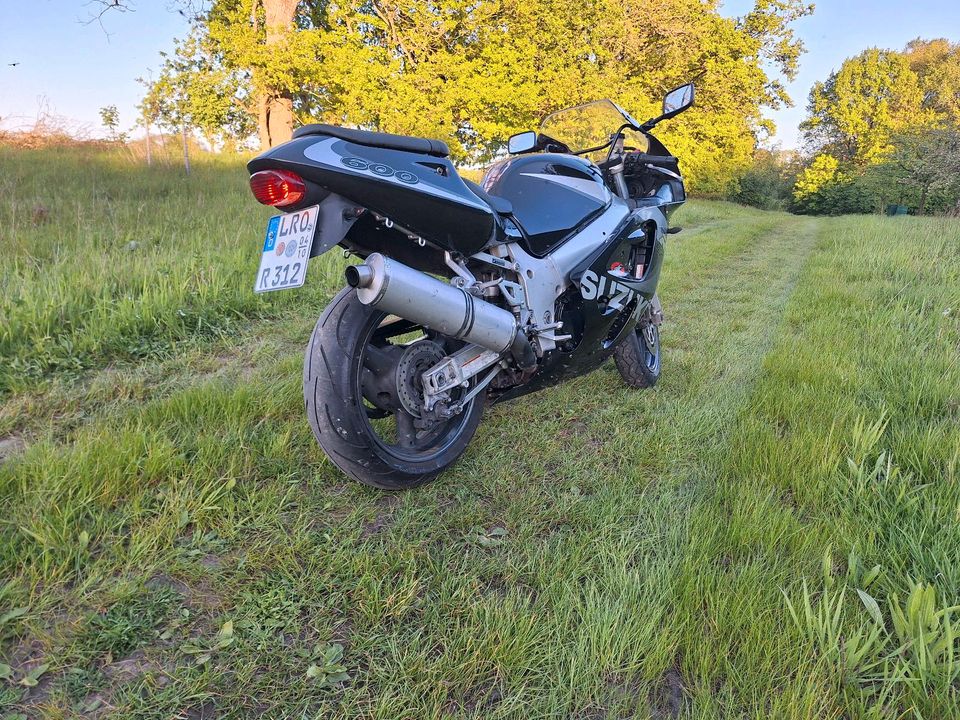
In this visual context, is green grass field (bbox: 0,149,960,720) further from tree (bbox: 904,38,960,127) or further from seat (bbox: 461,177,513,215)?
tree (bbox: 904,38,960,127)

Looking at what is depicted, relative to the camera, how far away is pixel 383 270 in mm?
1521

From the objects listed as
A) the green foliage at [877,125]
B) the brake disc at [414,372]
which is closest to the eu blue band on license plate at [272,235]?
the brake disc at [414,372]

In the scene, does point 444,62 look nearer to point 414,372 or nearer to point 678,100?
point 678,100

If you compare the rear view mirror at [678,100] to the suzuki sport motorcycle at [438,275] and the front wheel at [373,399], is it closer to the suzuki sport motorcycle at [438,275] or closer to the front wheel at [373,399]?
the suzuki sport motorcycle at [438,275]

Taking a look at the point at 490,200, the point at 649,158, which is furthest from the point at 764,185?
the point at 490,200

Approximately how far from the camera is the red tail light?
156 cm

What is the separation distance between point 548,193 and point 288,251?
1.32 meters

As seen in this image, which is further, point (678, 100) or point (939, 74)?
point (939, 74)

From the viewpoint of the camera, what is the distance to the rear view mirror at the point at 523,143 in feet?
9.22

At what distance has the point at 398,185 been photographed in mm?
1639

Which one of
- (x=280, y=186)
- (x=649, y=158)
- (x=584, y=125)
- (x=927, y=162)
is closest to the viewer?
(x=280, y=186)

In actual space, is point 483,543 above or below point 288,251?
below

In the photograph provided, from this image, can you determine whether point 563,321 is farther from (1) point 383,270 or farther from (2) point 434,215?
(1) point 383,270

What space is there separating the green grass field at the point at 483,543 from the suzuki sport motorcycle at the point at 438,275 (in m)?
0.31
